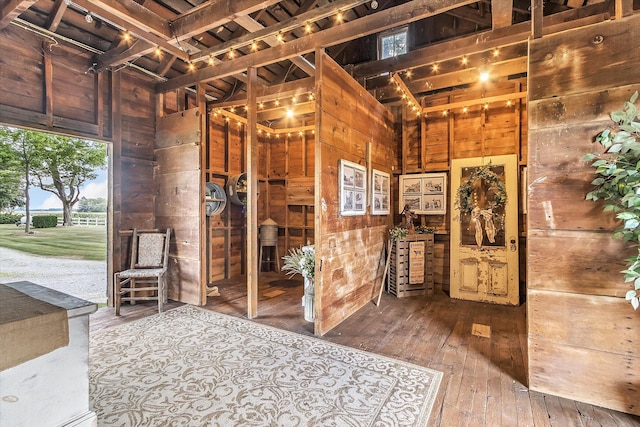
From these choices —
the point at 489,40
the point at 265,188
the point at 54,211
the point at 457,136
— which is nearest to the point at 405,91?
the point at 489,40

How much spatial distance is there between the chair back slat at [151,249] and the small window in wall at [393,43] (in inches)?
188

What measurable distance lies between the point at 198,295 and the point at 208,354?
1670 millimetres

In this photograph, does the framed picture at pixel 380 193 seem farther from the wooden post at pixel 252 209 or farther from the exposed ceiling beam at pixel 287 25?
the exposed ceiling beam at pixel 287 25

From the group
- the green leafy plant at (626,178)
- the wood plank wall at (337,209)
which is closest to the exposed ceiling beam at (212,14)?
the wood plank wall at (337,209)

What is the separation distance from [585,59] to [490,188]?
2.68 metres

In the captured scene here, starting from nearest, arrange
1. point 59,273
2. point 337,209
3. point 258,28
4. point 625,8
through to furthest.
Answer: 1. point 625,8
2. point 258,28
3. point 337,209
4. point 59,273

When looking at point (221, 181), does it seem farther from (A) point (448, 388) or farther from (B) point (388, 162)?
(A) point (448, 388)

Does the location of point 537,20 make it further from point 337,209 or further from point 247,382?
point 247,382

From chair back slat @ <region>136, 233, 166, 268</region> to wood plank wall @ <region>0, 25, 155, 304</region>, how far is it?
27cm

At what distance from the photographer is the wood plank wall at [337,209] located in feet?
10.7

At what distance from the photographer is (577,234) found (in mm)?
2141

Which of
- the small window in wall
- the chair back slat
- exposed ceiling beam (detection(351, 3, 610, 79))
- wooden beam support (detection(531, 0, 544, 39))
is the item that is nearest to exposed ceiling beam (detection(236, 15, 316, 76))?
exposed ceiling beam (detection(351, 3, 610, 79))

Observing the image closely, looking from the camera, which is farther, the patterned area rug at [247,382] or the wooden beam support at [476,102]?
the wooden beam support at [476,102]

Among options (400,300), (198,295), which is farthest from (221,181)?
(400,300)
